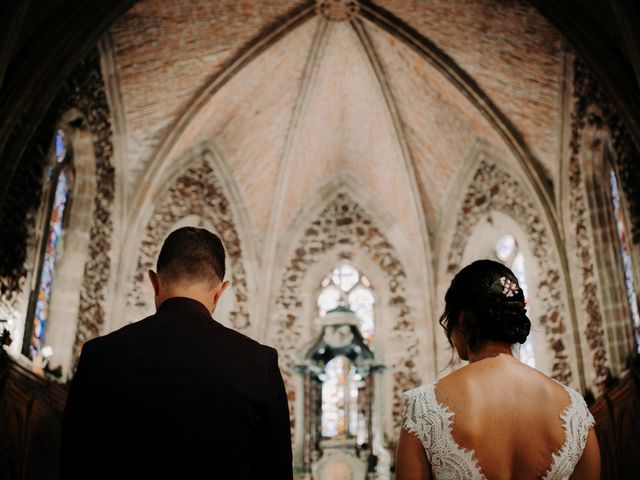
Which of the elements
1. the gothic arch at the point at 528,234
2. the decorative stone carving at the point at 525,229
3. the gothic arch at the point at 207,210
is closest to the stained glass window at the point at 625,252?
the gothic arch at the point at 528,234

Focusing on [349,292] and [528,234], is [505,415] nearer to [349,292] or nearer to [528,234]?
[528,234]

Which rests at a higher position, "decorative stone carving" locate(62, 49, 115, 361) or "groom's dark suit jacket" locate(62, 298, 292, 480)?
"decorative stone carving" locate(62, 49, 115, 361)

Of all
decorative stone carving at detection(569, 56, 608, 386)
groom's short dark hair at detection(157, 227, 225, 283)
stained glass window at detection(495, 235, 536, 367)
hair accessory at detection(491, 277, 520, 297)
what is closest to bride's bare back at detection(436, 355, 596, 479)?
hair accessory at detection(491, 277, 520, 297)

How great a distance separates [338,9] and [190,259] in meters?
9.10

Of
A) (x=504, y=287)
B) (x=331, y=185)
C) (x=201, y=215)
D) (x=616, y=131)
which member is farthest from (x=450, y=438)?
(x=331, y=185)

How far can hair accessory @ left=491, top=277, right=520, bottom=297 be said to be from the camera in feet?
8.25

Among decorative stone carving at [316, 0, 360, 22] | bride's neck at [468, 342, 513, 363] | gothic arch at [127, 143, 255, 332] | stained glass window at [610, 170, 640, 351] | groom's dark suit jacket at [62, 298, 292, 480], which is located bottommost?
groom's dark suit jacket at [62, 298, 292, 480]

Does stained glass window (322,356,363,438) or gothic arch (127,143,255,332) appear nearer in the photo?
stained glass window (322,356,363,438)

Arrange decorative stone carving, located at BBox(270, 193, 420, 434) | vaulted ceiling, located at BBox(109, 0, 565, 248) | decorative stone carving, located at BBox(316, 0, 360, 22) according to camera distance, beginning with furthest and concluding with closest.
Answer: decorative stone carving, located at BBox(270, 193, 420, 434)
decorative stone carving, located at BBox(316, 0, 360, 22)
vaulted ceiling, located at BBox(109, 0, 565, 248)

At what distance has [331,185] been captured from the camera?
42.6 ft

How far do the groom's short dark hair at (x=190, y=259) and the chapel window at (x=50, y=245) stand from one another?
6879mm

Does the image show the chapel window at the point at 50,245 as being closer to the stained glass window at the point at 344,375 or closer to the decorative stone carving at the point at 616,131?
the stained glass window at the point at 344,375

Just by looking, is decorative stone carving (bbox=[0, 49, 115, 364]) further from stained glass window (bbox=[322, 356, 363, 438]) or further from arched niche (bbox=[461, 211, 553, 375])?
arched niche (bbox=[461, 211, 553, 375])

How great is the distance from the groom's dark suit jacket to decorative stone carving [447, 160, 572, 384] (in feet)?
27.2
